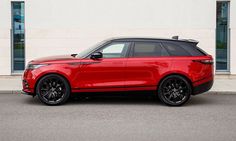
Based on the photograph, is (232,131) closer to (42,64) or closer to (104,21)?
(42,64)

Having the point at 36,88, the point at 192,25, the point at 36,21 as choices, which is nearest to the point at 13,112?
the point at 36,88

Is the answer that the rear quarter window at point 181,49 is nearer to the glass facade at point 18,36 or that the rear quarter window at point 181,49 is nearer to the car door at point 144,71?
the car door at point 144,71

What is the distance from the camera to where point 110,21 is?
15898mm

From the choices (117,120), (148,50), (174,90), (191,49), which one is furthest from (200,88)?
(117,120)

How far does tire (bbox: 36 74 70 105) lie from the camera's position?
409 inches

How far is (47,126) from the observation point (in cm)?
807

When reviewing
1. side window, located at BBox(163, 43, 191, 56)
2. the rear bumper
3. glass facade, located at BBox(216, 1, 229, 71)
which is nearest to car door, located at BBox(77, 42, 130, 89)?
side window, located at BBox(163, 43, 191, 56)

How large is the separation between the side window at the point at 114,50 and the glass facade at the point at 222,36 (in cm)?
644

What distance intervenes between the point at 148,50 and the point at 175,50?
61 centimetres

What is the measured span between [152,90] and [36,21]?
6783 mm

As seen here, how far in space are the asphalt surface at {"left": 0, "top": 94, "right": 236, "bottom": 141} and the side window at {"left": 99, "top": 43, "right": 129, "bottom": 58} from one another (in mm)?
1126

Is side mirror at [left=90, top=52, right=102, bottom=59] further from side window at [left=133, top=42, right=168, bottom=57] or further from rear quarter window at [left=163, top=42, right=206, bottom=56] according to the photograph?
rear quarter window at [left=163, top=42, right=206, bottom=56]

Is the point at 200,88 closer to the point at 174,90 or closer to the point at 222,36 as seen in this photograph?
the point at 174,90

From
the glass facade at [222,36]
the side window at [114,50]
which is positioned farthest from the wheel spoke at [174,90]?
the glass facade at [222,36]
